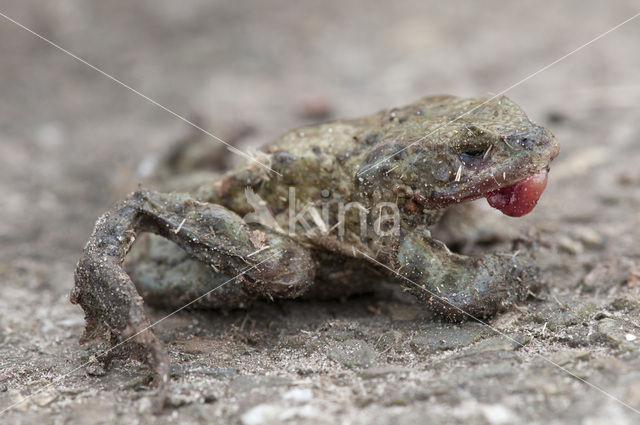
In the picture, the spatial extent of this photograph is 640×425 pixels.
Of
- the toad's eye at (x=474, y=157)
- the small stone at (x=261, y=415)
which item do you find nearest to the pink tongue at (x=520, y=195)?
the toad's eye at (x=474, y=157)

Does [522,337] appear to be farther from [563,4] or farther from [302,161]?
[563,4]

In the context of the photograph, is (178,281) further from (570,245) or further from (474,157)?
(570,245)

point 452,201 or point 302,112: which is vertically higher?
point 302,112

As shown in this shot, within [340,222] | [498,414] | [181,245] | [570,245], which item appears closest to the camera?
[498,414]

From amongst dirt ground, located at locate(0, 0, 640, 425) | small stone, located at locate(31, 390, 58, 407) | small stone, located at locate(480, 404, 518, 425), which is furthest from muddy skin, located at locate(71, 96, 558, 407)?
small stone, located at locate(480, 404, 518, 425)

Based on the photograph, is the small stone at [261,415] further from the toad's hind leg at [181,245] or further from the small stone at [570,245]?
the small stone at [570,245]

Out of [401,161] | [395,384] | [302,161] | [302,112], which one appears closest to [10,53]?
[302,112]

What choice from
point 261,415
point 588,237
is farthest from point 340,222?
point 588,237
